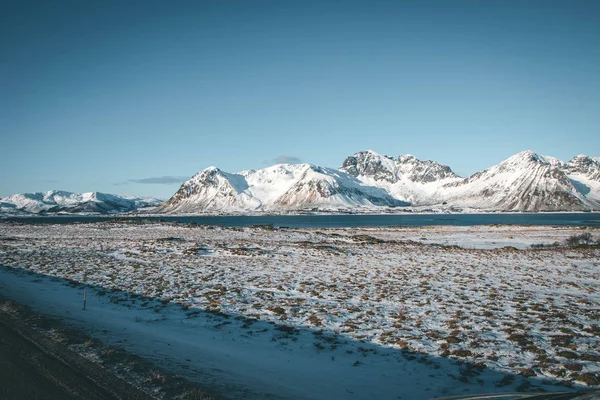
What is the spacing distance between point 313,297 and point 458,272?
13461mm

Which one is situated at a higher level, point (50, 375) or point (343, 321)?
point (50, 375)

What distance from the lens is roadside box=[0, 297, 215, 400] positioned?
25.9 ft

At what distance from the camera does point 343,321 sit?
14.5 meters

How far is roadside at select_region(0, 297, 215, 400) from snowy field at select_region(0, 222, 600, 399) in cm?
91

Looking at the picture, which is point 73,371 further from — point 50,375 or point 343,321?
point 343,321

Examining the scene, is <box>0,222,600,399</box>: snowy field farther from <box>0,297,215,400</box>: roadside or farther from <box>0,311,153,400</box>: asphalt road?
<box>0,311,153,400</box>: asphalt road

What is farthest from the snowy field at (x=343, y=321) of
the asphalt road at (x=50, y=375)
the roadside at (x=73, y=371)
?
the asphalt road at (x=50, y=375)

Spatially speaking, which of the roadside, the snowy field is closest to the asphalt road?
the roadside

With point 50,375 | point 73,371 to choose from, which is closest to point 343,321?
point 73,371

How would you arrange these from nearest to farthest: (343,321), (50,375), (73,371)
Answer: (50,375) < (73,371) < (343,321)

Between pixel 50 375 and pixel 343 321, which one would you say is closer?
pixel 50 375

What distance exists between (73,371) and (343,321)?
9.43m

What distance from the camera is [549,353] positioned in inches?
432

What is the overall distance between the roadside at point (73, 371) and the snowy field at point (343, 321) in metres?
0.91
